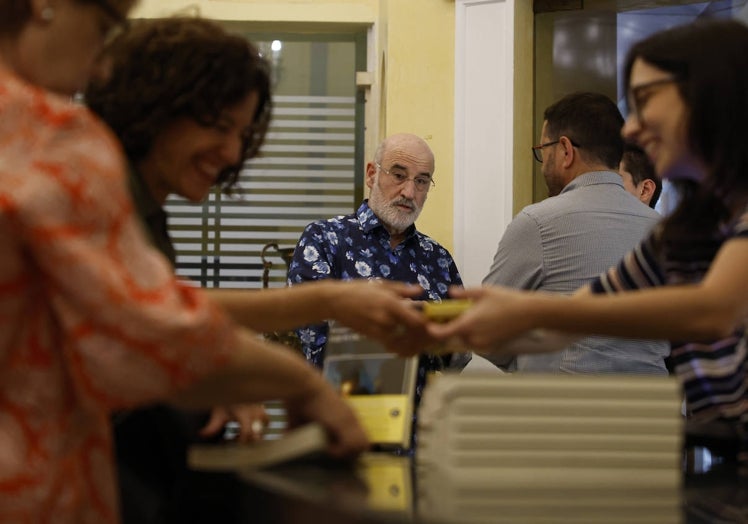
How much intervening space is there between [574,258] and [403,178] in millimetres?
1309

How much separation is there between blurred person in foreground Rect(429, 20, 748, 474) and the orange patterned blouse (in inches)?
29.4

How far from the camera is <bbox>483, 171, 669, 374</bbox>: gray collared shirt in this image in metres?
3.62

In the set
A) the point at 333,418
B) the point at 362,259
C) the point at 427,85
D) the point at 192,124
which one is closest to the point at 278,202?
the point at 427,85

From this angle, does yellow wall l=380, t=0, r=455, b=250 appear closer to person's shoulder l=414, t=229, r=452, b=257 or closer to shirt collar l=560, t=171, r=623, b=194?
person's shoulder l=414, t=229, r=452, b=257

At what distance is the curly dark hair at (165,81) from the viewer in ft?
6.49

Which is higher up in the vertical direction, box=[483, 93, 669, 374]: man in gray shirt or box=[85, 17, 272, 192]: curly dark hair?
box=[85, 17, 272, 192]: curly dark hair

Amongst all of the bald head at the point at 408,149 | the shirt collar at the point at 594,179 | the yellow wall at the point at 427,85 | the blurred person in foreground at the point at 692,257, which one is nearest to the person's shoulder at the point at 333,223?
the bald head at the point at 408,149

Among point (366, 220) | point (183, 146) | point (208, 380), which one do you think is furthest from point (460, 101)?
point (208, 380)

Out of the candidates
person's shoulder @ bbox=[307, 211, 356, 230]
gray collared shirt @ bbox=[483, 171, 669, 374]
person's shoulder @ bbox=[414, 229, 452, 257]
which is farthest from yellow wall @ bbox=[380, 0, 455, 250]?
gray collared shirt @ bbox=[483, 171, 669, 374]

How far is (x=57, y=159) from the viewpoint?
3.61 feet

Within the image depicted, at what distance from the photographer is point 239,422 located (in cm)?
199

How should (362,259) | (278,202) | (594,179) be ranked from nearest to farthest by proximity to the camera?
(594,179), (362,259), (278,202)

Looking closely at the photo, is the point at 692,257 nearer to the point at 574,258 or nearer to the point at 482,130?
the point at 574,258

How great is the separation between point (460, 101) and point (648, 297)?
11.8 ft
